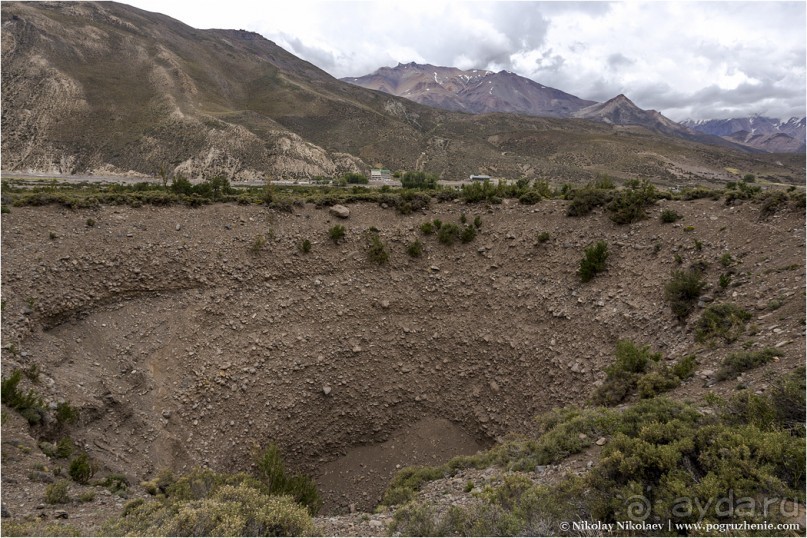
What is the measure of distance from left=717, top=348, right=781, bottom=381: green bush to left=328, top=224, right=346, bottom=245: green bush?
17.5 m

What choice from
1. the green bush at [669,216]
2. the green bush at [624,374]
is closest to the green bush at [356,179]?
the green bush at [669,216]

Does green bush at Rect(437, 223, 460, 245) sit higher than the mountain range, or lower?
lower

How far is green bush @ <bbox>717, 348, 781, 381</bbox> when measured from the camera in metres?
8.91

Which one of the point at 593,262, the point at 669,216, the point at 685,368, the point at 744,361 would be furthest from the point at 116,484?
the point at 669,216

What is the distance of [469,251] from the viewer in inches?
851

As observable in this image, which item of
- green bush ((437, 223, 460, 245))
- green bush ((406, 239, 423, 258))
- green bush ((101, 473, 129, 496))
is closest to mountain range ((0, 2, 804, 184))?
green bush ((406, 239, 423, 258))

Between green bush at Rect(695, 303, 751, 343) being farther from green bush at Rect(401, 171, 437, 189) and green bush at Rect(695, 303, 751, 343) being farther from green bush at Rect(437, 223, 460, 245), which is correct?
green bush at Rect(401, 171, 437, 189)

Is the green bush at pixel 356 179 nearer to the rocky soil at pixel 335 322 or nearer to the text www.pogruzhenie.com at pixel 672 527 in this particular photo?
the rocky soil at pixel 335 322

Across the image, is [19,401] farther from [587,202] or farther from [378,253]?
[587,202]

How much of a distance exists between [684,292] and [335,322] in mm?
15322

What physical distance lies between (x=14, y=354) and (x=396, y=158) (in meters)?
81.9

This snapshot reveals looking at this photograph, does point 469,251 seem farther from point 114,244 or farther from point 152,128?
point 152,128

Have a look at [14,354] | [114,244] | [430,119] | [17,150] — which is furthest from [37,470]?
[430,119]

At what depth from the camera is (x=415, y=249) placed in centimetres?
2155
